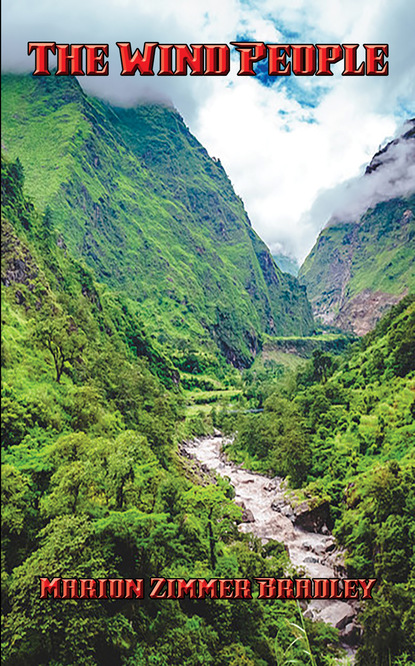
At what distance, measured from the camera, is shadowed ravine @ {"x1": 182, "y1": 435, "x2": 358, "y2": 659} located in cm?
2701

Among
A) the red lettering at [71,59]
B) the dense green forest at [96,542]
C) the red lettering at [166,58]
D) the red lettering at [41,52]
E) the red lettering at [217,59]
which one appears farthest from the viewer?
the dense green forest at [96,542]

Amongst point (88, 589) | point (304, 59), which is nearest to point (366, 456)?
point (88, 589)

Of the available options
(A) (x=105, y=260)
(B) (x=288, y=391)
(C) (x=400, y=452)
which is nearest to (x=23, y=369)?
(C) (x=400, y=452)

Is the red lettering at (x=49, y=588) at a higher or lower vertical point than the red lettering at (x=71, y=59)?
lower

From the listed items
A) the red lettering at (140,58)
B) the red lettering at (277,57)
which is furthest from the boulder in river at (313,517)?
the red lettering at (140,58)

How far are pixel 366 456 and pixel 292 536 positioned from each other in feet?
43.9

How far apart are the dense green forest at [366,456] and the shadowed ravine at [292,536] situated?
5.79 feet

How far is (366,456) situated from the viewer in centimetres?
4616

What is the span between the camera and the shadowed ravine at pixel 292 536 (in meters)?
27.0

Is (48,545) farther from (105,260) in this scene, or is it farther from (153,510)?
(105,260)

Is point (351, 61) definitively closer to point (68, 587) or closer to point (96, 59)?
point (96, 59)

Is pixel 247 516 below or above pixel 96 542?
below

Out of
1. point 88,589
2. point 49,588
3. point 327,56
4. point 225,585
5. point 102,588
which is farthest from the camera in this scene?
point 225,585

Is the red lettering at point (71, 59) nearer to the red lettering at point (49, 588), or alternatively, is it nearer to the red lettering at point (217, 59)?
the red lettering at point (217, 59)
